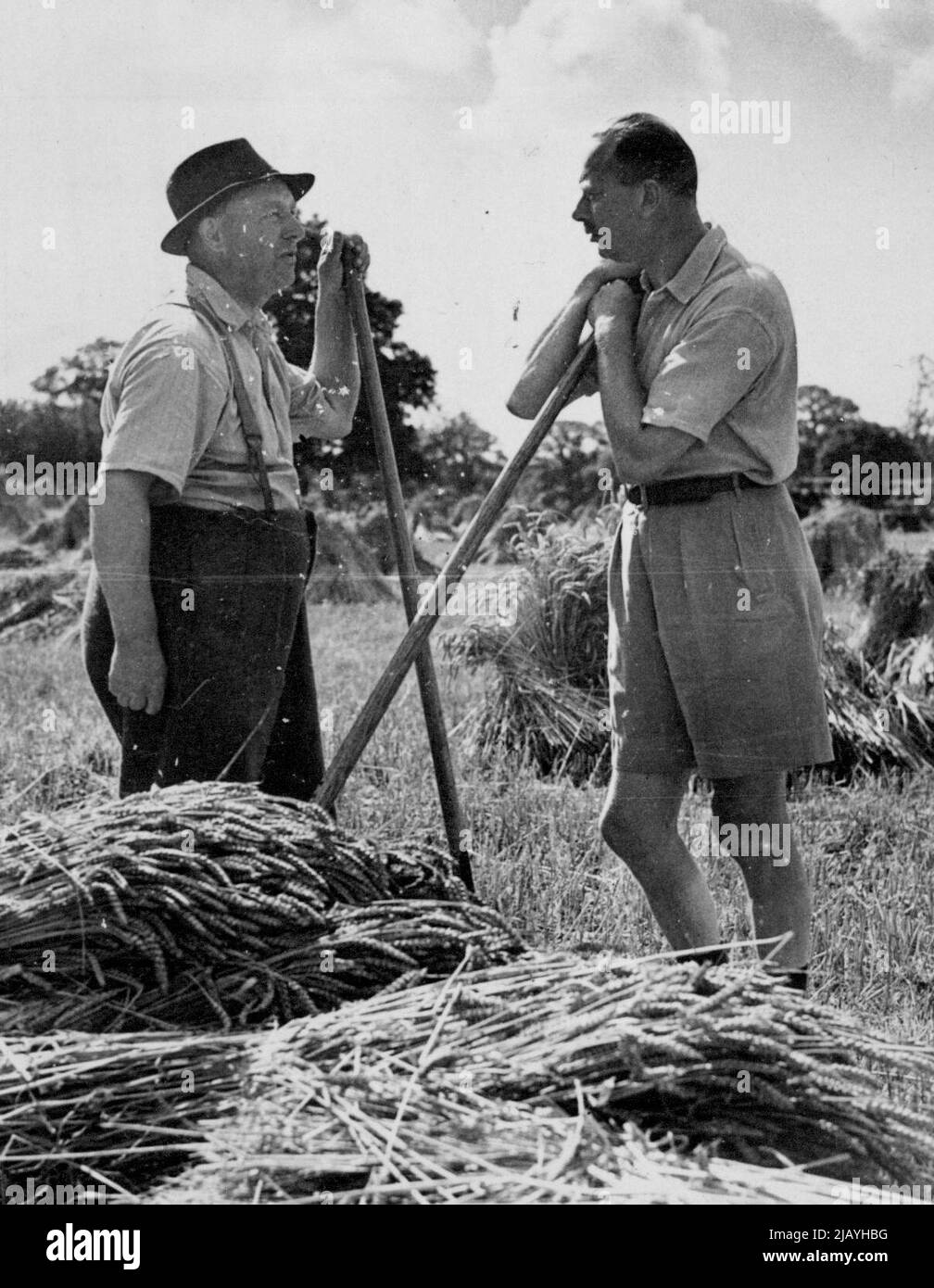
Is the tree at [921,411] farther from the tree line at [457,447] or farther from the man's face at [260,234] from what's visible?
the man's face at [260,234]

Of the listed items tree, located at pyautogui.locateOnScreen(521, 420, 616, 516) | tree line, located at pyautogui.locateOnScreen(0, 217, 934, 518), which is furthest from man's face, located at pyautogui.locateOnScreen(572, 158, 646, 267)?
tree, located at pyautogui.locateOnScreen(521, 420, 616, 516)

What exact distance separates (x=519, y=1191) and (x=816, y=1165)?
41 cm

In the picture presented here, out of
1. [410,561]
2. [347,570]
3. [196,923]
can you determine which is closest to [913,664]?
[410,561]

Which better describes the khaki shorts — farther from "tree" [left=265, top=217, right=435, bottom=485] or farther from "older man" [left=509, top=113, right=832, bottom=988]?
"tree" [left=265, top=217, right=435, bottom=485]

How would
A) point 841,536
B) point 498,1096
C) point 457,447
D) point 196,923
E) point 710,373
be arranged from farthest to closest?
point 841,536 → point 457,447 → point 710,373 → point 196,923 → point 498,1096

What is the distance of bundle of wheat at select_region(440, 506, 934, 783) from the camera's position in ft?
20.7

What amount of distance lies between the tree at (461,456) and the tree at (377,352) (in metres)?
0.17

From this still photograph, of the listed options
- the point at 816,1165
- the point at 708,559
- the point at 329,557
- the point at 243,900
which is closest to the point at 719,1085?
the point at 816,1165

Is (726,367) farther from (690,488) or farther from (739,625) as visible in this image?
(739,625)

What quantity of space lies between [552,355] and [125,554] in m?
1.08

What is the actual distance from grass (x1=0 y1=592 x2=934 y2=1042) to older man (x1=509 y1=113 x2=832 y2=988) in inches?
22.9

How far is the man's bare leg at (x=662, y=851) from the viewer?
330 cm

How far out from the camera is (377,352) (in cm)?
569
